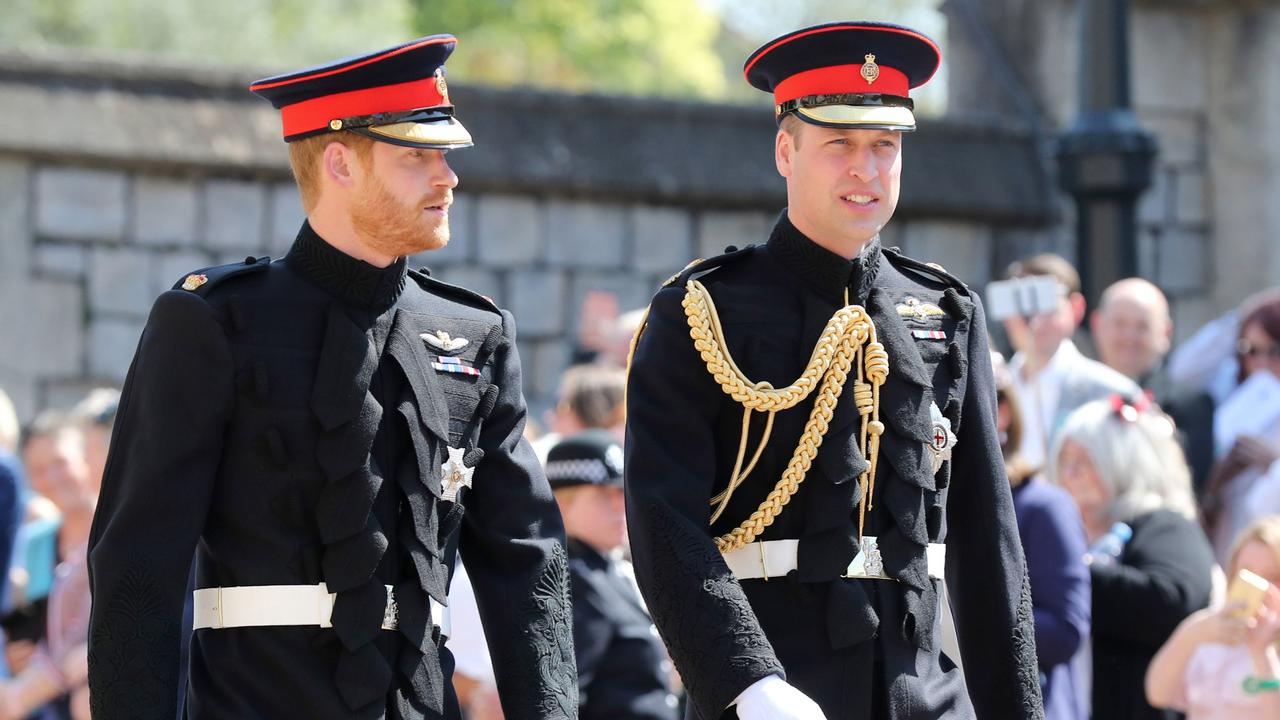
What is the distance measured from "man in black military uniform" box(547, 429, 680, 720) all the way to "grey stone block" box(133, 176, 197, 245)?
346 cm

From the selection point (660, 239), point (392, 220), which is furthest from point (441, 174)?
point (660, 239)

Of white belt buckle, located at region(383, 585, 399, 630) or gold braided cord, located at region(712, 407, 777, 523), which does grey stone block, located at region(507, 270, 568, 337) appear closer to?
gold braided cord, located at region(712, 407, 777, 523)

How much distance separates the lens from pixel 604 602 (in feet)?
17.7

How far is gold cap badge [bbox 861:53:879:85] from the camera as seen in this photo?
371cm

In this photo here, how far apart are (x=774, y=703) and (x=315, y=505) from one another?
78 centimetres

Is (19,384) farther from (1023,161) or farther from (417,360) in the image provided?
(417,360)

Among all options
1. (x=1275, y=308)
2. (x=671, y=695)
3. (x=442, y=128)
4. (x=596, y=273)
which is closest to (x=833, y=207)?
(x=442, y=128)

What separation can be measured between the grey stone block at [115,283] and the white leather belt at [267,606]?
547cm

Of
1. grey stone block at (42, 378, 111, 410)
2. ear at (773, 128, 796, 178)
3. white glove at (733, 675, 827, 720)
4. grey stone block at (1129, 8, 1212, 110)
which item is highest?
grey stone block at (1129, 8, 1212, 110)

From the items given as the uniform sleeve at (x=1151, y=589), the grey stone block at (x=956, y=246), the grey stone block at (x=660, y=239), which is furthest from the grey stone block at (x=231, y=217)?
the uniform sleeve at (x=1151, y=589)

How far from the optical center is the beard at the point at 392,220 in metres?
3.49

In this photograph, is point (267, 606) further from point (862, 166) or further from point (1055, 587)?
point (1055, 587)

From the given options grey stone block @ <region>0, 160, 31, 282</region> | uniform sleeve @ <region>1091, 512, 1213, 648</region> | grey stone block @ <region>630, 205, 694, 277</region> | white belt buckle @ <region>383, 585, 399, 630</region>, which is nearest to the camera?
white belt buckle @ <region>383, 585, 399, 630</region>

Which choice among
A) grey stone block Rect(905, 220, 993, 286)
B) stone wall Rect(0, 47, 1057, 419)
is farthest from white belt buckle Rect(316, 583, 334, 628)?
grey stone block Rect(905, 220, 993, 286)
